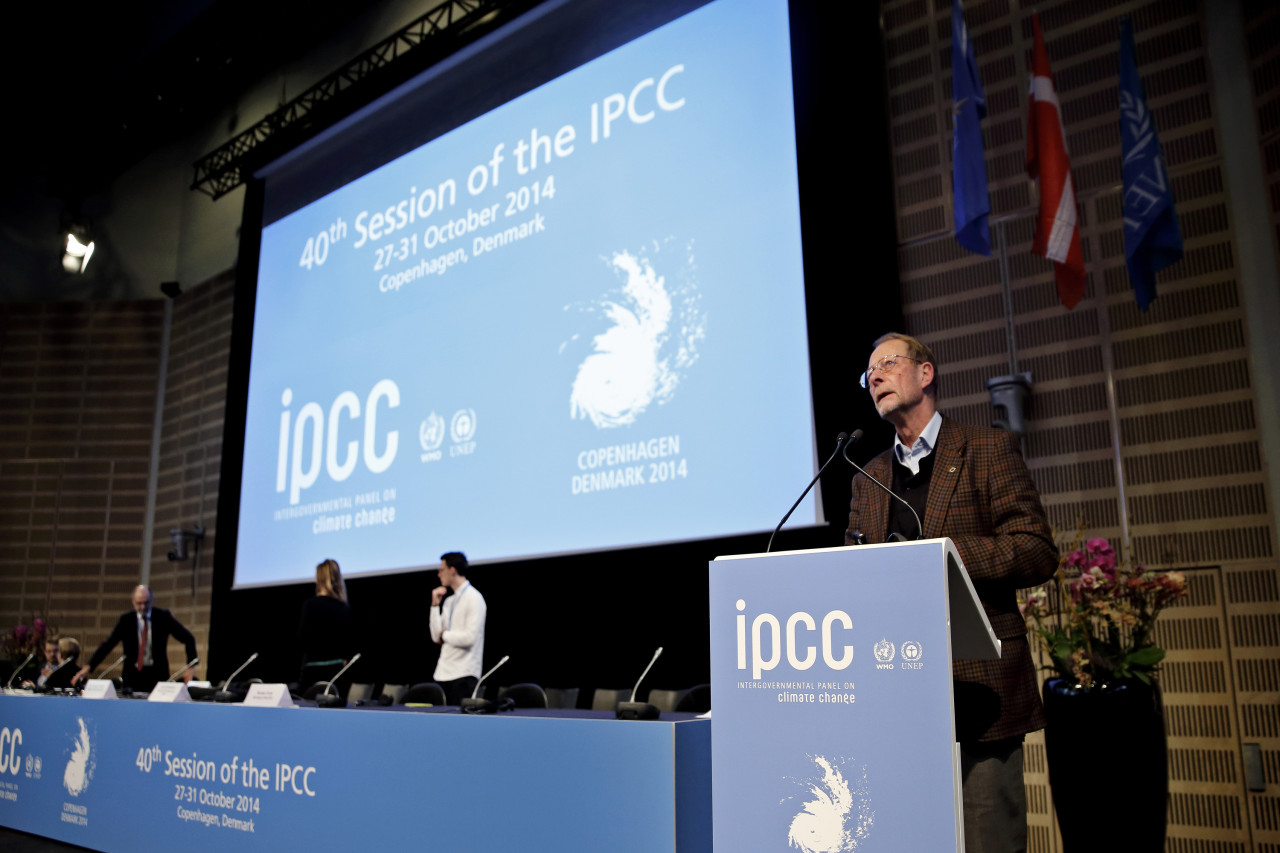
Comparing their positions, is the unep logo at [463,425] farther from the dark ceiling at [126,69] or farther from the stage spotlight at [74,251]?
the stage spotlight at [74,251]

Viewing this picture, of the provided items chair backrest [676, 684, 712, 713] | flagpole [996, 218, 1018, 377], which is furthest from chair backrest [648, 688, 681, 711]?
flagpole [996, 218, 1018, 377]

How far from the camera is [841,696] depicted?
4.93ft

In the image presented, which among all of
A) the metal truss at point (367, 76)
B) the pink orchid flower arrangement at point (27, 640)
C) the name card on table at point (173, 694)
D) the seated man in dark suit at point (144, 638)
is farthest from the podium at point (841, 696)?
the pink orchid flower arrangement at point (27, 640)

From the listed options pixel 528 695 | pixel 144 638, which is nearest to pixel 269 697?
pixel 528 695

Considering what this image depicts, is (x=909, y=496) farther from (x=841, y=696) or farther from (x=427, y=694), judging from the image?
(x=427, y=694)

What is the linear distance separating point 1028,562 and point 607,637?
3.35 metres

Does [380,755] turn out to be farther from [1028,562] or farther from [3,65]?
[3,65]

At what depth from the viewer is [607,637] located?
4879 millimetres

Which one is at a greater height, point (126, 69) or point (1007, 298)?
point (126, 69)

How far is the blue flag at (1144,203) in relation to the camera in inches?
144

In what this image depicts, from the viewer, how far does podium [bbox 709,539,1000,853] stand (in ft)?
4.66

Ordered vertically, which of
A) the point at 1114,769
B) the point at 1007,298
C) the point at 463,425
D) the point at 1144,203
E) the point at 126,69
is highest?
the point at 126,69

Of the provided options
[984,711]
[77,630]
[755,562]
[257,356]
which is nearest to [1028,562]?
[984,711]

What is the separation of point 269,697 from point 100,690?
1.19 metres
